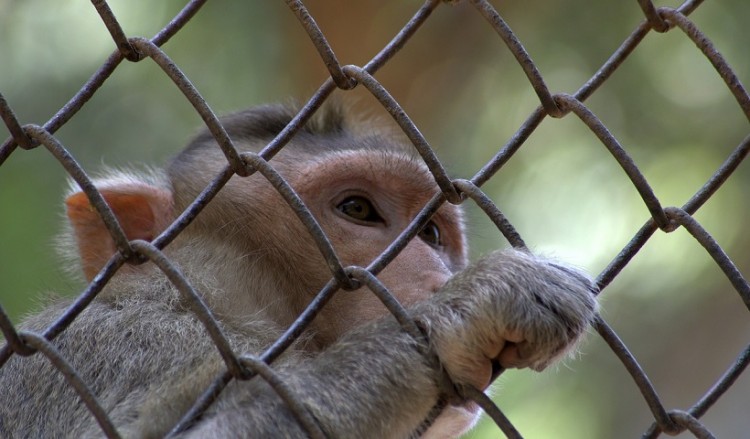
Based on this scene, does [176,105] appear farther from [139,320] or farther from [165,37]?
[165,37]

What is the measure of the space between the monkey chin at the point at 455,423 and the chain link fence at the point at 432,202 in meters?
0.73

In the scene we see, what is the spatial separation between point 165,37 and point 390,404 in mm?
1067

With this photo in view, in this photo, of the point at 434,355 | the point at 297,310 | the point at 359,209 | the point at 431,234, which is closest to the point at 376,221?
the point at 359,209

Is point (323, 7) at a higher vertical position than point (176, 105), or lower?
higher

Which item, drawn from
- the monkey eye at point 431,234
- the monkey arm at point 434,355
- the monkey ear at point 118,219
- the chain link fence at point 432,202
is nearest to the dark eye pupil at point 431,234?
the monkey eye at point 431,234

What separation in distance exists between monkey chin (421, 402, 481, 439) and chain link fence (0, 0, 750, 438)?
73 centimetres

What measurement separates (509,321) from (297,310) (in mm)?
1246

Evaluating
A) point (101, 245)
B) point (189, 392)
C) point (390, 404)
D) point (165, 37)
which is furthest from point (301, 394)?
point (101, 245)

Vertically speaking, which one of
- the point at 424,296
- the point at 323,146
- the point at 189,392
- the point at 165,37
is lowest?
the point at 189,392

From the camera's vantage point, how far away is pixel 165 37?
8.21ft

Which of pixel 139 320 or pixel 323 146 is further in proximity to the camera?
pixel 323 146

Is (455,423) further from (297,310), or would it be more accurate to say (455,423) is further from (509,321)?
(509,321)

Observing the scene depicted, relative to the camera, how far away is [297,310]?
141 inches

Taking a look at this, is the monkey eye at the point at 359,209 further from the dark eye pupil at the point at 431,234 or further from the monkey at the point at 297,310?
the dark eye pupil at the point at 431,234
